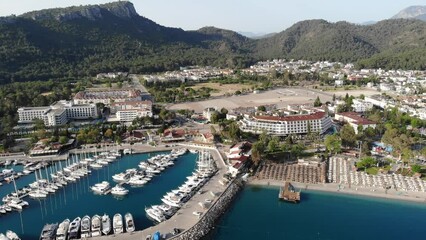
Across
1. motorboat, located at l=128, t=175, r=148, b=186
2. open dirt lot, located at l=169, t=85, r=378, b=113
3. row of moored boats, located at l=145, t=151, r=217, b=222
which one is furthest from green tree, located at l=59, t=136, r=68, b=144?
open dirt lot, located at l=169, t=85, r=378, b=113

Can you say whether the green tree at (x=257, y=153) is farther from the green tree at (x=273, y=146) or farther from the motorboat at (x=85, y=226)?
the motorboat at (x=85, y=226)

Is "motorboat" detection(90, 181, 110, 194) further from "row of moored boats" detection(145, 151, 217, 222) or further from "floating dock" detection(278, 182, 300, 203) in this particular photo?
"floating dock" detection(278, 182, 300, 203)

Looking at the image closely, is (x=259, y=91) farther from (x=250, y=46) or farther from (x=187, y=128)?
(x=250, y=46)

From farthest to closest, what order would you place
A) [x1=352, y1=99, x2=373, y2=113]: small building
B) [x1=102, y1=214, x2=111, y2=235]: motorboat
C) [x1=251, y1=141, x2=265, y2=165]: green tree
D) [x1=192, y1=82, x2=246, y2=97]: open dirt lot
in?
[x1=192, y1=82, x2=246, y2=97]: open dirt lot
[x1=352, y1=99, x2=373, y2=113]: small building
[x1=251, y1=141, x2=265, y2=165]: green tree
[x1=102, y1=214, x2=111, y2=235]: motorboat

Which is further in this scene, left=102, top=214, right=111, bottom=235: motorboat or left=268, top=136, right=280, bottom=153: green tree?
left=268, top=136, right=280, bottom=153: green tree

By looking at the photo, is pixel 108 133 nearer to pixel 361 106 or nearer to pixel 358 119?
pixel 358 119

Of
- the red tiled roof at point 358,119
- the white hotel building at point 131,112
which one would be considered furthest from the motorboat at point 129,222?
the red tiled roof at point 358,119
